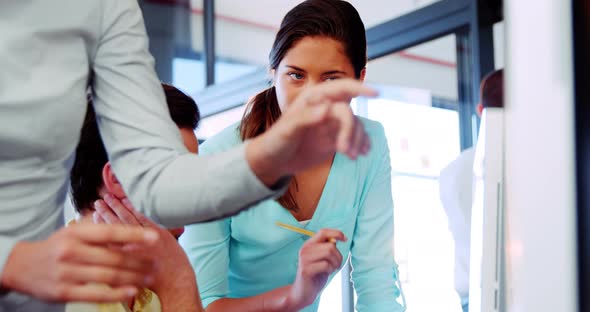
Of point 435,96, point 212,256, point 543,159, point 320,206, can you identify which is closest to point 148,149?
point 543,159

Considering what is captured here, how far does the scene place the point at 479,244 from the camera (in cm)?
86

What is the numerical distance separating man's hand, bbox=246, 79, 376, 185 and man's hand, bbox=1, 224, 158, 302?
0.38ft

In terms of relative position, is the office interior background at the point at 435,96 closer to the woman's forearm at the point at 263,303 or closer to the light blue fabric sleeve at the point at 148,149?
the light blue fabric sleeve at the point at 148,149

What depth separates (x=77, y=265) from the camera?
55cm

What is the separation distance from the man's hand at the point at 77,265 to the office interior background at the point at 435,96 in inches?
11.9

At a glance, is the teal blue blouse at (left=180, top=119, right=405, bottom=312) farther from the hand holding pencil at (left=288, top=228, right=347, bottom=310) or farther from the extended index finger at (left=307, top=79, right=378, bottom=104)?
the extended index finger at (left=307, top=79, right=378, bottom=104)

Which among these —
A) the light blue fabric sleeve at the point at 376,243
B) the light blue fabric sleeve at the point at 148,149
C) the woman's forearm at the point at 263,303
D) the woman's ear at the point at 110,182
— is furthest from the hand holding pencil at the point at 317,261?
the light blue fabric sleeve at the point at 148,149

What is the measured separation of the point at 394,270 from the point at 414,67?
153 cm

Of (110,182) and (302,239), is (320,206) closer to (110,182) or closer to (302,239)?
(302,239)

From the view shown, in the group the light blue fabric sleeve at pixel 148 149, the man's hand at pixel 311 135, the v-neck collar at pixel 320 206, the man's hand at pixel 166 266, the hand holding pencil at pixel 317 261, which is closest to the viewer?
the man's hand at pixel 311 135

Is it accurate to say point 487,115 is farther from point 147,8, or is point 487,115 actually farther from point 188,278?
point 147,8

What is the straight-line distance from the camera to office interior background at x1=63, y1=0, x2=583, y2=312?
532mm

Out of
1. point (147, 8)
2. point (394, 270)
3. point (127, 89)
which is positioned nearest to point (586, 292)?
point (127, 89)

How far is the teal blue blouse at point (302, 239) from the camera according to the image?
54.1 inches
